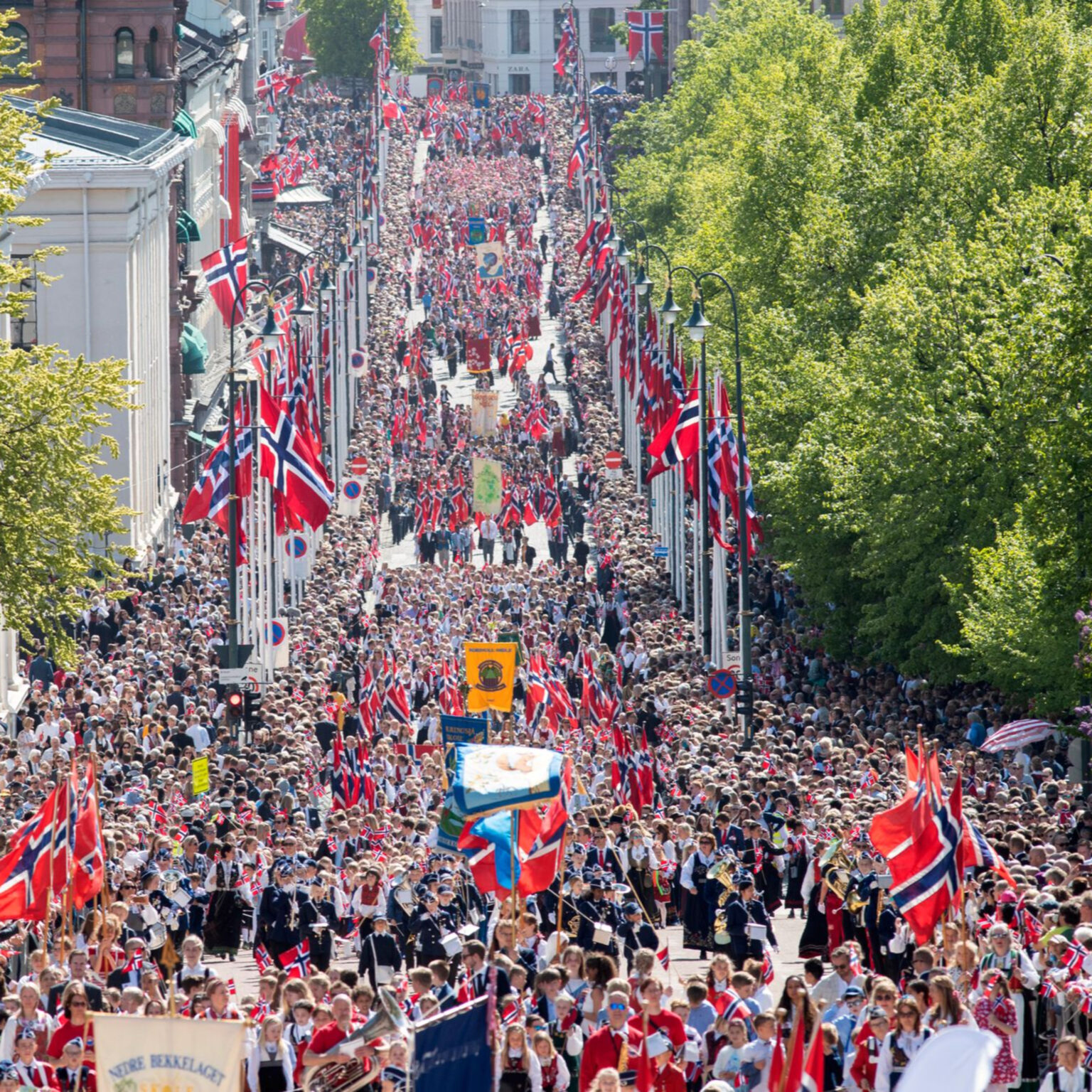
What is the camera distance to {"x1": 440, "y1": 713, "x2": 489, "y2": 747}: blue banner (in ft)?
105

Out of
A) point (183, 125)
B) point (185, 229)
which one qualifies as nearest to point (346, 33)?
point (185, 229)

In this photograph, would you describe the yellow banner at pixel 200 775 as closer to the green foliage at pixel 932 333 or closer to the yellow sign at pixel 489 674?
the yellow sign at pixel 489 674

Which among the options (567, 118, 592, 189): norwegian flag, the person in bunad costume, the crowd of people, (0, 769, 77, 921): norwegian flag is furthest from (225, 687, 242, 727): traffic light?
(567, 118, 592, 189): norwegian flag

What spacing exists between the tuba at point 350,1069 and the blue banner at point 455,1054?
1495mm

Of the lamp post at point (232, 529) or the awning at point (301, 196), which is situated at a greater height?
the awning at point (301, 196)

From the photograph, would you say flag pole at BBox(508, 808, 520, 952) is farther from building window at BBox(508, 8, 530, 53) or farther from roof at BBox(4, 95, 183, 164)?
building window at BBox(508, 8, 530, 53)

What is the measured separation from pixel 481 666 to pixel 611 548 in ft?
59.1

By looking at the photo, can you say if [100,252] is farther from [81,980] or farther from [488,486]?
[81,980]

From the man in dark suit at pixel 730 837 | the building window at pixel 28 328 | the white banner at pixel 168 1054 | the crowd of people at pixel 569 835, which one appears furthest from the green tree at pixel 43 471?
the building window at pixel 28 328

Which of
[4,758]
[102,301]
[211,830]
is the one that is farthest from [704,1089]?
[102,301]

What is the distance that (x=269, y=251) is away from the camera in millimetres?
107125

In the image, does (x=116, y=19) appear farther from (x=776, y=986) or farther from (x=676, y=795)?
(x=776, y=986)

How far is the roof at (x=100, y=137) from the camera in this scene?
58.0 m

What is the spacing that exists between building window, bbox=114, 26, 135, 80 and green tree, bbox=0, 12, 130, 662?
36.7 metres
